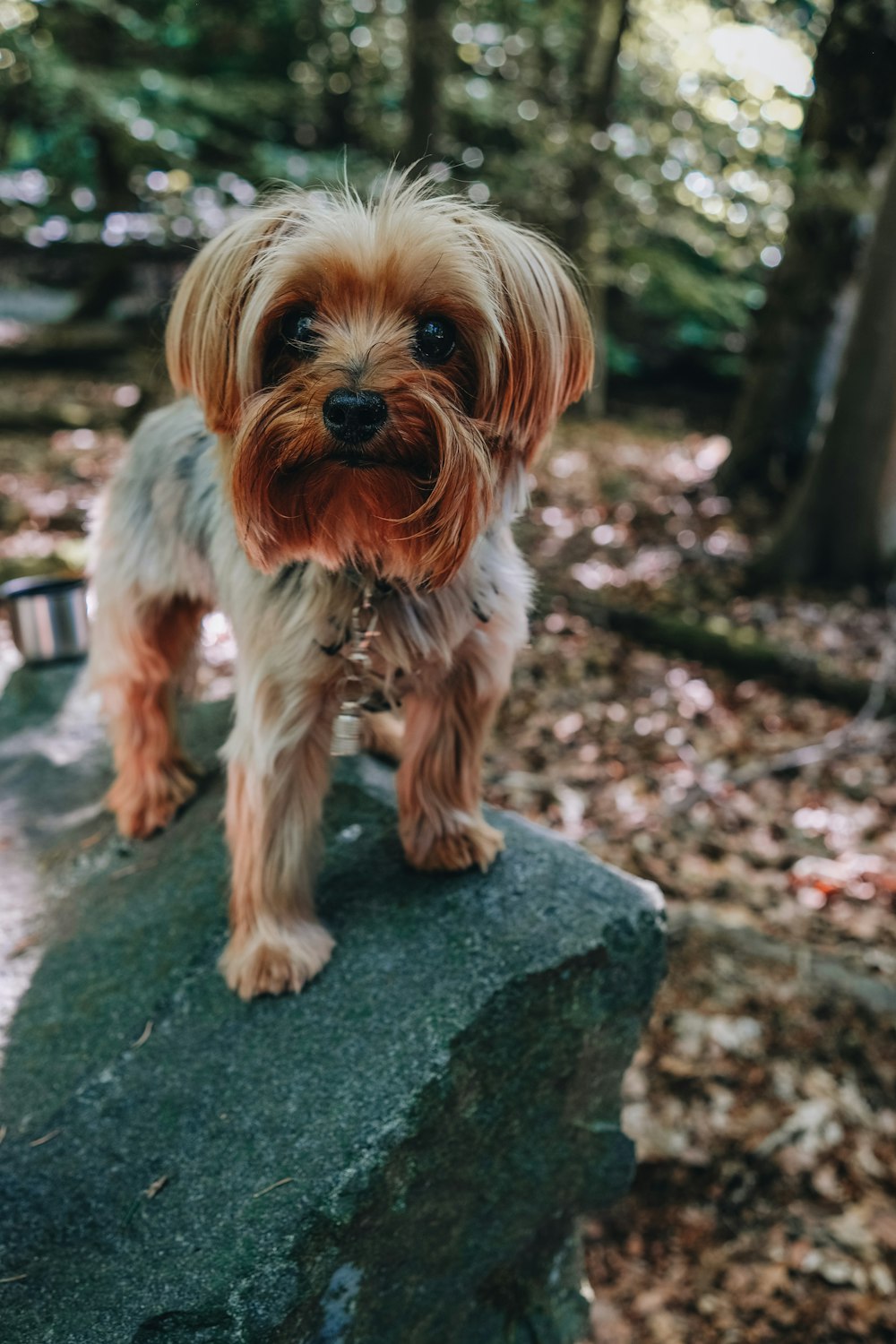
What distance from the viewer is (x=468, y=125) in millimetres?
10875

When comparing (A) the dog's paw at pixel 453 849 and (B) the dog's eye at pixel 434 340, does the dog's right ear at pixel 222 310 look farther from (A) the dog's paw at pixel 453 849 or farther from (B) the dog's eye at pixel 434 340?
(A) the dog's paw at pixel 453 849

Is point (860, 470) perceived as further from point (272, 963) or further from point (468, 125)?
point (468, 125)

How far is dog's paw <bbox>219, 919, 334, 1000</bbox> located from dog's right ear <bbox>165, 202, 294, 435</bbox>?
4.45 ft

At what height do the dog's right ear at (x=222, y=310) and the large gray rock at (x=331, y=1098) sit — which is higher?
the dog's right ear at (x=222, y=310)

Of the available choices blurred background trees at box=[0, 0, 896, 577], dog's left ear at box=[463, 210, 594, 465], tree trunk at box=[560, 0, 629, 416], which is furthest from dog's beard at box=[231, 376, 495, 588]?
tree trunk at box=[560, 0, 629, 416]

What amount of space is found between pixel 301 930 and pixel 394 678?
2.50ft

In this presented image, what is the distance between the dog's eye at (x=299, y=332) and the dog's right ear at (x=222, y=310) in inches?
3.9

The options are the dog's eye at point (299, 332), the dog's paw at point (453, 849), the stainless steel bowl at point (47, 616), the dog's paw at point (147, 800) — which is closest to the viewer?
the dog's eye at point (299, 332)

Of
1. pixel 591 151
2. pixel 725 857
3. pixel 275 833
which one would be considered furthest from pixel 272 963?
pixel 591 151

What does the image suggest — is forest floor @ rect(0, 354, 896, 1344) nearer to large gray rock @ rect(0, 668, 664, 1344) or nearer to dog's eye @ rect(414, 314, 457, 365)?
large gray rock @ rect(0, 668, 664, 1344)

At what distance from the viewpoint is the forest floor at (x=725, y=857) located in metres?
3.43

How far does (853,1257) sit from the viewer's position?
336 cm

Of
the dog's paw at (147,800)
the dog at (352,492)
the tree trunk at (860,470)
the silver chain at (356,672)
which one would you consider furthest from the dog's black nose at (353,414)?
the tree trunk at (860,470)

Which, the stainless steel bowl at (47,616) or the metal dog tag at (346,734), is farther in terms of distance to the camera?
the stainless steel bowl at (47,616)
